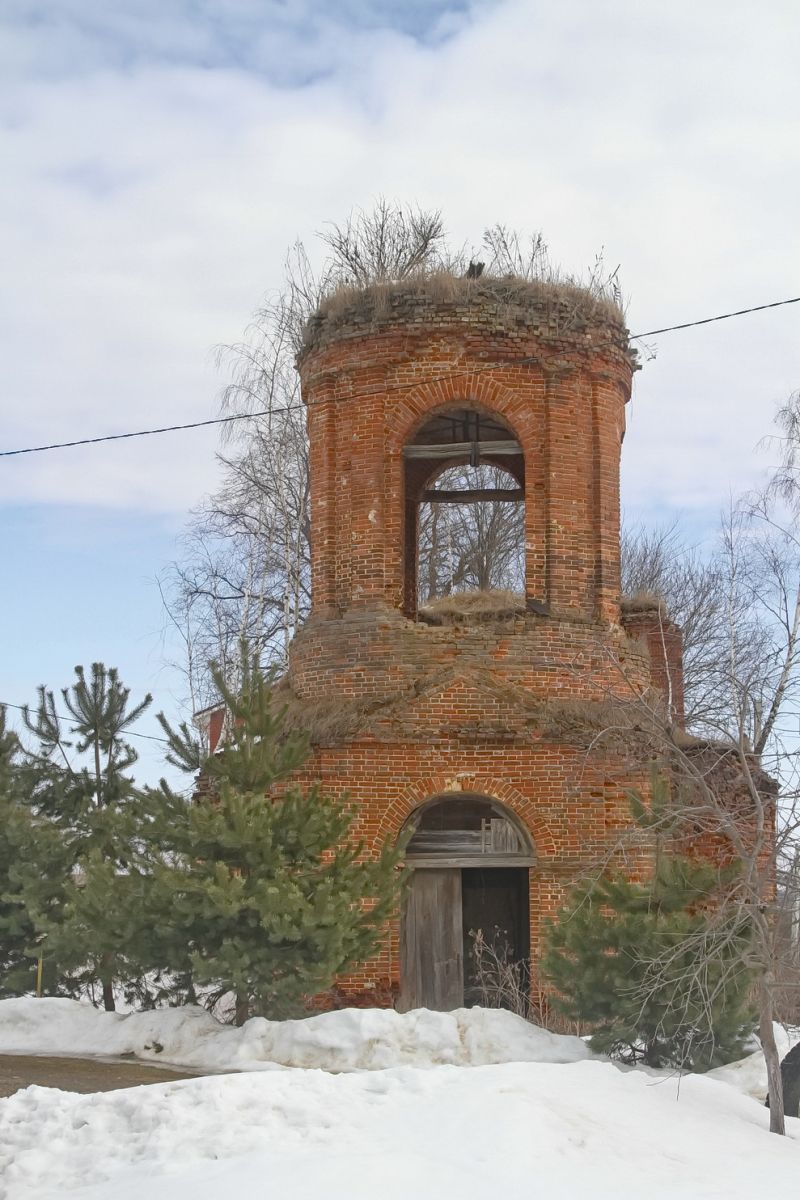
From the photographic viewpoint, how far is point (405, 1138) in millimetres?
9023

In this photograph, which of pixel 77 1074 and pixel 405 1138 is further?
pixel 77 1074

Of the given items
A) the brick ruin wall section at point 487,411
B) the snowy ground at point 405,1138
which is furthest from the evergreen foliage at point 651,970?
the brick ruin wall section at point 487,411

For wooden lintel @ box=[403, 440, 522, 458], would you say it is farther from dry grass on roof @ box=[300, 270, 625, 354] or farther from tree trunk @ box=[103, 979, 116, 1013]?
tree trunk @ box=[103, 979, 116, 1013]

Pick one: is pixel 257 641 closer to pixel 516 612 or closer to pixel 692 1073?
pixel 516 612

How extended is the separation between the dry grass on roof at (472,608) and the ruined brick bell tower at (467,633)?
59mm

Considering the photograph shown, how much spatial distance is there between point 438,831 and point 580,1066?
5.43m

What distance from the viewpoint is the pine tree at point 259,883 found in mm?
13391

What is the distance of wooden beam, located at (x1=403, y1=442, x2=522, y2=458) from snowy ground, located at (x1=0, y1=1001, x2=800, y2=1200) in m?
7.97

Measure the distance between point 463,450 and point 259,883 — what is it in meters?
6.20

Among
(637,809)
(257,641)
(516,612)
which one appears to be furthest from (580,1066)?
(257,641)

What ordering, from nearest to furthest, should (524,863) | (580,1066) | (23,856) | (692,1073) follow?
(580,1066) → (692,1073) → (524,863) → (23,856)

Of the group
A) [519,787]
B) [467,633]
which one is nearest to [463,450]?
[467,633]

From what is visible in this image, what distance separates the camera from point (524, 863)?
52.3ft

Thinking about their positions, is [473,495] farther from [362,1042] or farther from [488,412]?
[362,1042]
